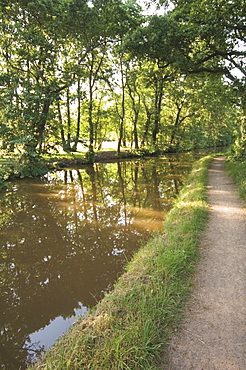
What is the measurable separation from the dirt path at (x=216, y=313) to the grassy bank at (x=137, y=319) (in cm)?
17

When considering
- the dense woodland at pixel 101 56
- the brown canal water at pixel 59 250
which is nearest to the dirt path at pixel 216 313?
the brown canal water at pixel 59 250

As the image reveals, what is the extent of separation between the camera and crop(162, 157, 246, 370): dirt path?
2.64m

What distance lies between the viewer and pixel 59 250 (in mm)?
6535

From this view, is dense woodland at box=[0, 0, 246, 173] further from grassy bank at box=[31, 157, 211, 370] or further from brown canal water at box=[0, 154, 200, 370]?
grassy bank at box=[31, 157, 211, 370]

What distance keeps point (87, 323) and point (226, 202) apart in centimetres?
674

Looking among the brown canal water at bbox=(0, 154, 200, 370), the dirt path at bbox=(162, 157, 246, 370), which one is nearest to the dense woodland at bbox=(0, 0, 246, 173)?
the brown canal water at bbox=(0, 154, 200, 370)

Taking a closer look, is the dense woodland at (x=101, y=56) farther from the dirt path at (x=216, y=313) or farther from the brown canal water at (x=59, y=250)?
the dirt path at (x=216, y=313)

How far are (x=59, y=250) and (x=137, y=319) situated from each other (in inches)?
154

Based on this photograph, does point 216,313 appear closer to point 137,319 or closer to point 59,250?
point 137,319

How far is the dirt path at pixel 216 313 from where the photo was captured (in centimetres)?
264

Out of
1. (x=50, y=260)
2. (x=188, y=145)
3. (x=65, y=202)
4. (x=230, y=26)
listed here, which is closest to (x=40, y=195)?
(x=65, y=202)

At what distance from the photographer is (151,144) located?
32.9 meters

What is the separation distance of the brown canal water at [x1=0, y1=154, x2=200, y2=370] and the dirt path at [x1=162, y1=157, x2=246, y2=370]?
1839 mm

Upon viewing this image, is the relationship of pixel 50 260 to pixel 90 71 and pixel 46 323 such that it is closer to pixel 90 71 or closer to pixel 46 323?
pixel 46 323
